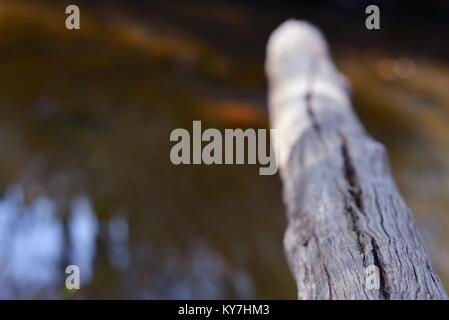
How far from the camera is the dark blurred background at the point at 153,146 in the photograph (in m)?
2.43

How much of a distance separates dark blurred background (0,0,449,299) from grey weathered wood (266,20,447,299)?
1.94 ft

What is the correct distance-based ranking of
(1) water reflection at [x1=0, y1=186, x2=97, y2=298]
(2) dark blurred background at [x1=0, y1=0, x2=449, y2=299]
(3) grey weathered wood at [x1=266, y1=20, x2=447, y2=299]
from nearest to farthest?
1. (3) grey weathered wood at [x1=266, y1=20, x2=447, y2=299]
2. (1) water reflection at [x1=0, y1=186, x2=97, y2=298]
3. (2) dark blurred background at [x1=0, y1=0, x2=449, y2=299]

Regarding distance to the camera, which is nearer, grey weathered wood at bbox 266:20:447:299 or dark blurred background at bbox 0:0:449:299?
grey weathered wood at bbox 266:20:447:299

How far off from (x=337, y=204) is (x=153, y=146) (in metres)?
1.78

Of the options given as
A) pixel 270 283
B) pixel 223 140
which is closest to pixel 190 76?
pixel 223 140

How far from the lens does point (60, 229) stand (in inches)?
99.4

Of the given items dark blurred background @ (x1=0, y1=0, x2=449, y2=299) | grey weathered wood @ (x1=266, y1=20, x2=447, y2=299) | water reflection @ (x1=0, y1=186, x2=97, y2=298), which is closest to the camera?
grey weathered wood @ (x1=266, y1=20, x2=447, y2=299)

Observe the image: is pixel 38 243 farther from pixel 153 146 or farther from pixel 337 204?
pixel 337 204

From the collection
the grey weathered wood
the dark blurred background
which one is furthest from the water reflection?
the grey weathered wood

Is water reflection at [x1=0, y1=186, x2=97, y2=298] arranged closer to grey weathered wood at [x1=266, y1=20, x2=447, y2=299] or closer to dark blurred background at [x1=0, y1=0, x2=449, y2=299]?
dark blurred background at [x1=0, y1=0, x2=449, y2=299]

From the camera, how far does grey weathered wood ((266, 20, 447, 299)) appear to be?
121cm

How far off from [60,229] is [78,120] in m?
0.97

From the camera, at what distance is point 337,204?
158 centimetres

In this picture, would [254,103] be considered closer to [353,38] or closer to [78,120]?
[78,120]
